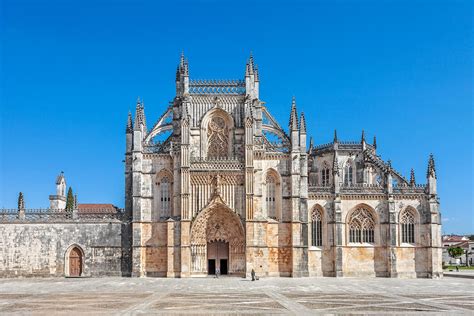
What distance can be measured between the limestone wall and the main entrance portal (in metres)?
8.76

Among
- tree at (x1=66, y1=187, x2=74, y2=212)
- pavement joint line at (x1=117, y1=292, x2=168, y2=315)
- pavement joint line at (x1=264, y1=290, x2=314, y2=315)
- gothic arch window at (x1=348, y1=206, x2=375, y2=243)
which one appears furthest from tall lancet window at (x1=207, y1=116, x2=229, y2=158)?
pavement joint line at (x1=264, y1=290, x2=314, y2=315)

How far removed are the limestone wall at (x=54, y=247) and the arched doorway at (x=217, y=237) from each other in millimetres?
7562

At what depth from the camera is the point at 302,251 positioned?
57469 mm

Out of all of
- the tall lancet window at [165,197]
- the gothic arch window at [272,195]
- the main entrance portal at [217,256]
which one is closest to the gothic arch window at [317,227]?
the gothic arch window at [272,195]

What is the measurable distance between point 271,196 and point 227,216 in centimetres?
491

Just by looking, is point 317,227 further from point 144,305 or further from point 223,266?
point 144,305

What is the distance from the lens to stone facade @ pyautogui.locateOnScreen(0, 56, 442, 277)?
5697cm

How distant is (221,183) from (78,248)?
15.2 metres

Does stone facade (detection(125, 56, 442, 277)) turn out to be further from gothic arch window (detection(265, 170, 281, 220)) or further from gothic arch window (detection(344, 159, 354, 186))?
gothic arch window (detection(344, 159, 354, 186))

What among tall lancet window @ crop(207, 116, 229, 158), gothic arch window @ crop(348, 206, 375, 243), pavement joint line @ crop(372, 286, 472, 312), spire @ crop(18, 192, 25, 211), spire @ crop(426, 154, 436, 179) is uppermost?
tall lancet window @ crop(207, 116, 229, 158)

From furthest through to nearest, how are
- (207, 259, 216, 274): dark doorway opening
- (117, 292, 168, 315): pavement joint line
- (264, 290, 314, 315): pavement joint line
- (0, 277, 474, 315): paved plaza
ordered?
(207, 259, 216, 274): dark doorway opening
(0, 277, 474, 315): paved plaza
(264, 290, 314, 315): pavement joint line
(117, 292, 168, 315): pavement joint line

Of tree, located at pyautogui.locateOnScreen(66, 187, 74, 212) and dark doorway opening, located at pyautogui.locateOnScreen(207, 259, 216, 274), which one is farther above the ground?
tree, located at pyautogui.locateOnScreen(66, 187, 74, 212)

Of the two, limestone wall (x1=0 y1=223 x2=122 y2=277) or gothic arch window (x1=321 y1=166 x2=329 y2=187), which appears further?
gothic arch window (x1=321 y1=166 x2=329 y2=187)

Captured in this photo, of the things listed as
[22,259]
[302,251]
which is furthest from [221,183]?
[22,259]
